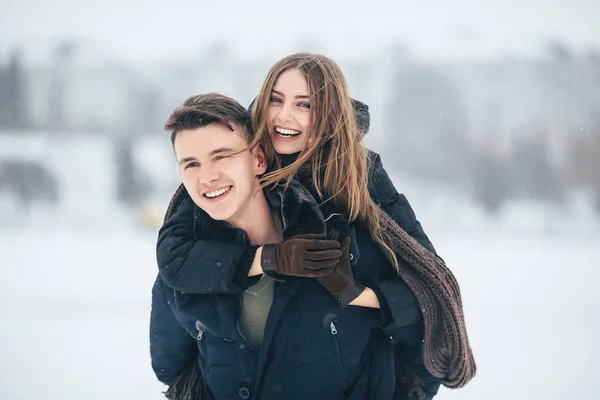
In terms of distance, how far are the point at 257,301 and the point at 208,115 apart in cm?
40

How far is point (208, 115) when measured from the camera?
1290mm

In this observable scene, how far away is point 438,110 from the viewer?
24.2 ft

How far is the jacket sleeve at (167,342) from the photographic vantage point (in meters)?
1.43

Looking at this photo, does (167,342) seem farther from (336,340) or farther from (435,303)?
(435,303)

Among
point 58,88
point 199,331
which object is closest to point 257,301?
point 199,331

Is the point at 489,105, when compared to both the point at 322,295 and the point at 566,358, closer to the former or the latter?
the point at 566,358

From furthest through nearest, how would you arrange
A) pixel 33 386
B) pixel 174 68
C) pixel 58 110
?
pixel 174 68, pixel 58 110, pixel 33 386

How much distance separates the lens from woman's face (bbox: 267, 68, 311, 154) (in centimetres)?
138

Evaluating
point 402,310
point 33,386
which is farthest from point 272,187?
point 33,386

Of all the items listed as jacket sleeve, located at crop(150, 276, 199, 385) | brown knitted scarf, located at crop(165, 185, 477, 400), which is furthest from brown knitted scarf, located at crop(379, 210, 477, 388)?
jacket sleeve, located at crop(150, 276, 199, 385)

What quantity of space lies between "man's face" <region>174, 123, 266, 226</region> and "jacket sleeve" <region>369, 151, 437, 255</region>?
12.3 inches

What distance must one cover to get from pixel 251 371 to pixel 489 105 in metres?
6.69

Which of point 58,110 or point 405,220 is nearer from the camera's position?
point 405,220

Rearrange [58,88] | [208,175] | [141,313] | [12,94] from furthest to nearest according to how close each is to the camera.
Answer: [58,88], [12,94], [141,313], [208,175]
